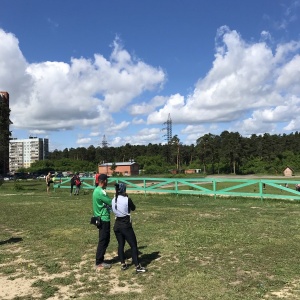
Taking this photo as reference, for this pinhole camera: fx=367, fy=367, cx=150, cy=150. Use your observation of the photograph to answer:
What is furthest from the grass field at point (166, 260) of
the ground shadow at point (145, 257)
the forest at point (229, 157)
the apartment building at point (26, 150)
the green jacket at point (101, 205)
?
the apartment building at point (26, 150)

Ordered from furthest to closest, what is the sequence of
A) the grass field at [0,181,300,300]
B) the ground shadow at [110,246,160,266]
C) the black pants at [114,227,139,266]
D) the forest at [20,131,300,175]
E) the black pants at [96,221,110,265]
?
the forest at [20,131,300,175]
the ground shadow at [110,246,160,266]
the black pants at [96,221,110,265]
the black pants at [114,227,139,266]
the grass field at [0,181,300,300]

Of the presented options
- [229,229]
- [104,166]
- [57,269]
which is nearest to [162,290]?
[57,269]

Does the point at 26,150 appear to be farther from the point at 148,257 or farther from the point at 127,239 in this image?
the point at 127,239

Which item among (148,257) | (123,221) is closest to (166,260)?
(148,257)

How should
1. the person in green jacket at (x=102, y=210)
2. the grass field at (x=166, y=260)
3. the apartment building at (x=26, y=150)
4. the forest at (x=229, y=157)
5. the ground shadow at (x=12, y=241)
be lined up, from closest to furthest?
the grass field at (x=166, y=260), the person in green jacket at (x=102, y=210), the ground shadow at (x=12, y=241), the forest at (x=229, y=157), the apartment building at (x=26, y=150)

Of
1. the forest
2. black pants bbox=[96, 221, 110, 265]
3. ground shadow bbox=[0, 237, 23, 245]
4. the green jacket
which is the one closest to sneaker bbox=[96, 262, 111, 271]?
black pants bbox=[96, 221, 110, 265]

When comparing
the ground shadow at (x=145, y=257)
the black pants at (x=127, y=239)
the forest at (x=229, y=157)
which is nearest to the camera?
the black pants at (x=127, y=239)

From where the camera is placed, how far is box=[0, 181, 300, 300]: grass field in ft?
18.3

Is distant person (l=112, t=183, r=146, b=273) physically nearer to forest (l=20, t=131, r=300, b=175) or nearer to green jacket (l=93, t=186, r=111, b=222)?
green jacket (l=93, t=186, r=111, b=222)

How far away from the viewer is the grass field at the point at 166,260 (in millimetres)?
5574

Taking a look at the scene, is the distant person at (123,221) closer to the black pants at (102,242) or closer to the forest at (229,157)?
the black pants at (102,242)

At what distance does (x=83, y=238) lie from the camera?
9.39 metres

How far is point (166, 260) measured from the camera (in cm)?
719

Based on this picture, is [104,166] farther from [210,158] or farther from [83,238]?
[83,238]
